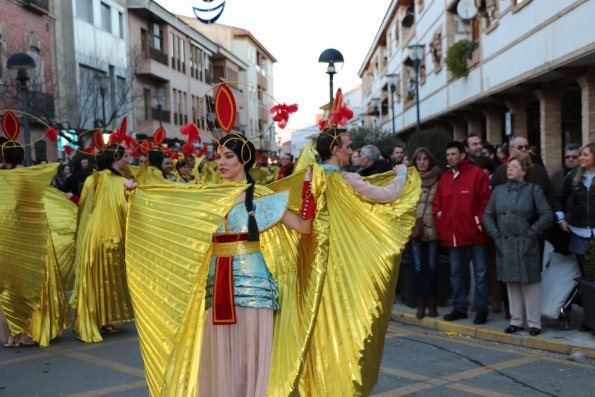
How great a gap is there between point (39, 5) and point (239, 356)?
27693 mm

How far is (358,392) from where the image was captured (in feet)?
14.3

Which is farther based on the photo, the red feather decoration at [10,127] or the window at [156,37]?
the window at [156,37]

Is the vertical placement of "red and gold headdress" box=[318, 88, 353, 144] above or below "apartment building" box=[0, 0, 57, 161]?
below

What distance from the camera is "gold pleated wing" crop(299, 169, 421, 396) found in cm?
442

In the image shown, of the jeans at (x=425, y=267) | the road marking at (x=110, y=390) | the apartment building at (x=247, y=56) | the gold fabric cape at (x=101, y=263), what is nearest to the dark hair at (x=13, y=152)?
the gold fabric cape at (x=101, y=263)

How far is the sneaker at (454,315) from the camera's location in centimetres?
808

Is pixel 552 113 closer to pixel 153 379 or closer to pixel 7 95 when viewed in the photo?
pixel 153 379

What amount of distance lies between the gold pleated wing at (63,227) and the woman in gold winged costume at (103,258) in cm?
110

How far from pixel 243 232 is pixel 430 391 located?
7.61 feet

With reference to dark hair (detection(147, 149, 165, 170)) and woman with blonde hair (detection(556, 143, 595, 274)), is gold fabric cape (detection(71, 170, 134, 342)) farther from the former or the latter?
woman with blonde hair (detection(556, 143, 595, 274))

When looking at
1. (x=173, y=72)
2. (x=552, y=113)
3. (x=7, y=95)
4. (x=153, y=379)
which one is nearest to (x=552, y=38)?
(x=552, y=113)

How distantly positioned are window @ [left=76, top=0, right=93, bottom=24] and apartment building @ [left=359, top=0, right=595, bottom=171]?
1467cm

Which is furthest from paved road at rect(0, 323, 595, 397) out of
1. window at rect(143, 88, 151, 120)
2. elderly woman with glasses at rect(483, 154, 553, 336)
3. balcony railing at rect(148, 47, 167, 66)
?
balcony railing at rect(148, 47, 167, 66)

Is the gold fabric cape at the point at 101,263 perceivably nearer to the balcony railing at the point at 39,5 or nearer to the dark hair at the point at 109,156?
the dark hair at the point at 109,156
